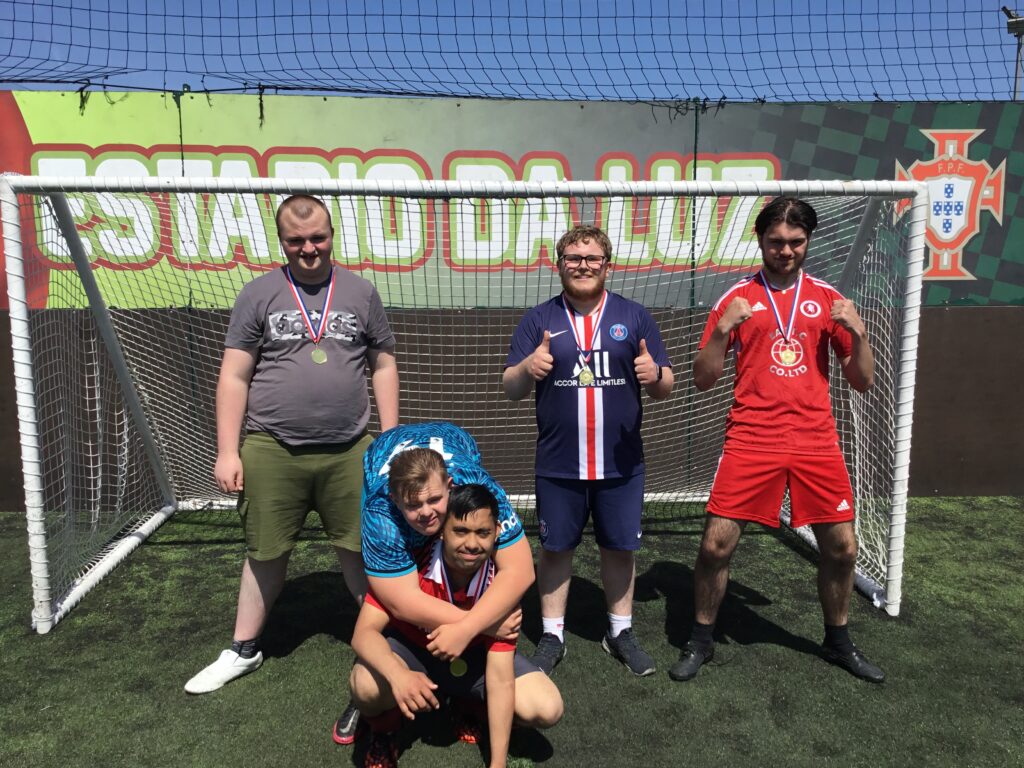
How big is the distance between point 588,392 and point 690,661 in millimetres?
1084

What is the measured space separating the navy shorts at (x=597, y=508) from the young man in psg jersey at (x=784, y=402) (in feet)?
0.93

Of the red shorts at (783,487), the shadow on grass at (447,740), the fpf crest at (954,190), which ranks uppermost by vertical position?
the fpf crest at (954,190)

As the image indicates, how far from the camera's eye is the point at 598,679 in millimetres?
2510

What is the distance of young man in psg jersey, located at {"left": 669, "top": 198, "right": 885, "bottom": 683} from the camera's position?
238cm

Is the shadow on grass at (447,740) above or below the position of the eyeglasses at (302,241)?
below

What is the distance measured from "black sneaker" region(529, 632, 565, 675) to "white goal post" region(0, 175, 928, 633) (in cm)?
133

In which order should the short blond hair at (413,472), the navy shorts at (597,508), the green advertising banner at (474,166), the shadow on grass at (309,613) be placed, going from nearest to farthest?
the short blond hair at (413,472) → the navy shorts at (597,508) → the shadow on grass at (309,613) → the green advertising banner at (474,166)

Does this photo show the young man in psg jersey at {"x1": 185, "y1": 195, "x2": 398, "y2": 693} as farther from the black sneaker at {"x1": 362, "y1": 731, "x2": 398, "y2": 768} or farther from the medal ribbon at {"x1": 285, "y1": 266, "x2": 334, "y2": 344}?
the black sneaker at {"x1": 362, "y1": 731, "x2": 398, "y2": 768}

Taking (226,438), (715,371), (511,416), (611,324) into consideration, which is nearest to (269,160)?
(511,416)

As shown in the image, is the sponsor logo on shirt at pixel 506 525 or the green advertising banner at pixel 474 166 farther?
the green advertising banner at pixel 474 166

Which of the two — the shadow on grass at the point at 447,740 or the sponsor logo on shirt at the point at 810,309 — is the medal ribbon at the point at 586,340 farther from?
the shadow on grass at the point at 447,740

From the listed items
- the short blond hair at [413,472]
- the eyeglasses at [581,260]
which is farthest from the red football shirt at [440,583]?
the eyeglasses at [581,260]

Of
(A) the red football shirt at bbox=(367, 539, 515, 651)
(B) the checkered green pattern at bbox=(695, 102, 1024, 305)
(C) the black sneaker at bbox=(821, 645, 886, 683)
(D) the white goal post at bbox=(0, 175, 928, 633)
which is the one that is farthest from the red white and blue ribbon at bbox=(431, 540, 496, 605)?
(B) the checkered green pattern at bbox=(695, 102, 1024, 305)

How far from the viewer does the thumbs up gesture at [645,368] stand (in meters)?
2.25
